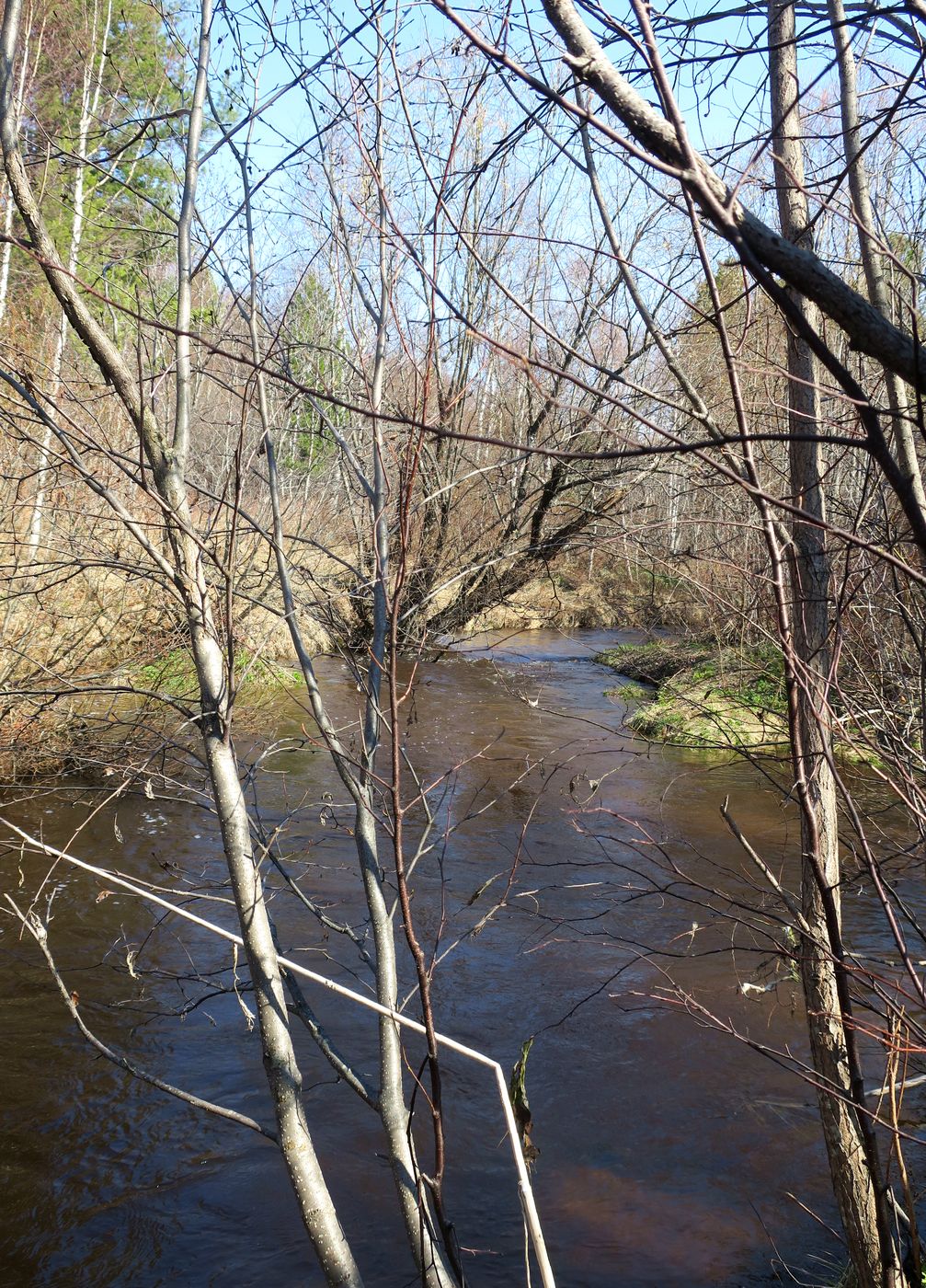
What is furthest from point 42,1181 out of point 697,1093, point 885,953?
point 885,953

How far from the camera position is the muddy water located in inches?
175

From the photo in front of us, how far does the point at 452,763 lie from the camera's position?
1069 centimetres

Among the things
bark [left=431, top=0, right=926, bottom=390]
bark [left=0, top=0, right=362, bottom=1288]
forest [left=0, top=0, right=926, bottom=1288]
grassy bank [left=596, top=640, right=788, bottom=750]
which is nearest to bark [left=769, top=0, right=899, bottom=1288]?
forest [left=0, top=0, right=926, bottom=1288]

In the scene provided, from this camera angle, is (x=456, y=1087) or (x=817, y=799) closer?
(x=817, y=799)

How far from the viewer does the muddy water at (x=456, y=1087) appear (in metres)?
4.45

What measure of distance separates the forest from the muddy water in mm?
30

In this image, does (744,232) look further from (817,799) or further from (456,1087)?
(456,1087)

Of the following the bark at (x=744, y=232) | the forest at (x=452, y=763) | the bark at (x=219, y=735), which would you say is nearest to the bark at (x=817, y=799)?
the forest at (x=452, y=763)

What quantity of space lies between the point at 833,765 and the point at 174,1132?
14.7 ft

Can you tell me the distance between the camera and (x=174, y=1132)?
5332 mm

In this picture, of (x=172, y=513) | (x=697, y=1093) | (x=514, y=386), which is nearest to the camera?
(x=172, y=513)

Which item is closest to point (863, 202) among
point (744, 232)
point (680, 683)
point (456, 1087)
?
point (744, 232)

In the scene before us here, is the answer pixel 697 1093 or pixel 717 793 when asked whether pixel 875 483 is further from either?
pixel 717 793

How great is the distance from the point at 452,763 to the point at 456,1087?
5.05 m
